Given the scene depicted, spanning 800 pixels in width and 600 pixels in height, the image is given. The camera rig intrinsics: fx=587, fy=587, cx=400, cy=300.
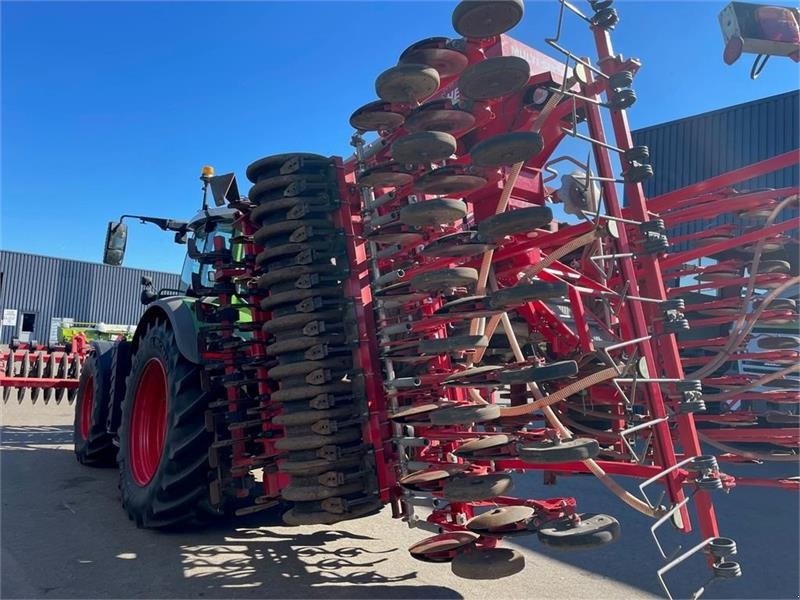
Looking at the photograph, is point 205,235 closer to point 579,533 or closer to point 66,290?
point 579,533

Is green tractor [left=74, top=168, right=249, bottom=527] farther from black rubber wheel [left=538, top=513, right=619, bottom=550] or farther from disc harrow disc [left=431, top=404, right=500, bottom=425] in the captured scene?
black rubber wheel [left=538, top=513, right=619, bottom=550]

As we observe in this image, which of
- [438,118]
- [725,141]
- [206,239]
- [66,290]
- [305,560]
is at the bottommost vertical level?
[305,560]

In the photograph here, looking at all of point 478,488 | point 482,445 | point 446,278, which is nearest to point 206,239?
point 446,278

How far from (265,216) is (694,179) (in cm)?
993

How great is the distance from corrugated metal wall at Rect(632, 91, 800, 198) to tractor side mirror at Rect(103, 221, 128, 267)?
826 centimetres

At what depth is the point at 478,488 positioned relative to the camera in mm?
2318

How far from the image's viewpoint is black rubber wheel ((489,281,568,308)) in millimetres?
2131

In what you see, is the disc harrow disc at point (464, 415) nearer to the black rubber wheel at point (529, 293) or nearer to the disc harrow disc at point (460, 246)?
the black rubber wheel at point (529, 293)

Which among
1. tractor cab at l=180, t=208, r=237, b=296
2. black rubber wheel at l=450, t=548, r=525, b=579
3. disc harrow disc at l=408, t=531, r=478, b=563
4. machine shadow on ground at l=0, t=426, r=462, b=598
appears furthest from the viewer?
tractor cab at l=180, t=208, r=237, b=296

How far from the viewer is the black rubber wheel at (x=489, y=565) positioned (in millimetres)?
2393

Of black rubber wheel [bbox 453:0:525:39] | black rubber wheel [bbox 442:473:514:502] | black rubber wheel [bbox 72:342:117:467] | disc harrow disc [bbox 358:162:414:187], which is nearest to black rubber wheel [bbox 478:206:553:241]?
disc harrow disc [bbox 358:162:414:187]

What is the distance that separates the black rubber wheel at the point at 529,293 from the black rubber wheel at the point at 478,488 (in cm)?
71

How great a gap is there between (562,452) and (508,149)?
1.11 m

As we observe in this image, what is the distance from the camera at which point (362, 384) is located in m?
3.03
